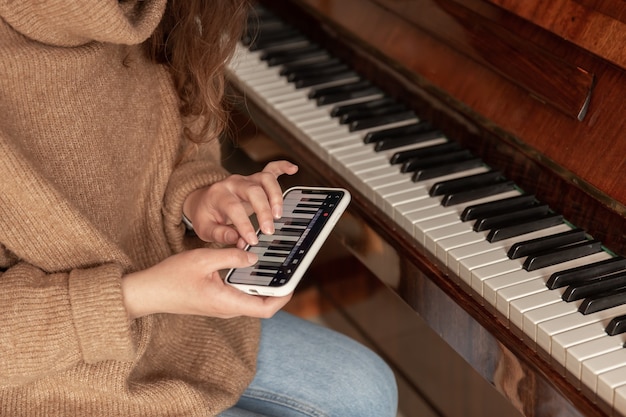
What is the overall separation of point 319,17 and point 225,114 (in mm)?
590

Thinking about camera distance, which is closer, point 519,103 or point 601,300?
point 601,300

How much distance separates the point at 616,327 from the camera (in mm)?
1083

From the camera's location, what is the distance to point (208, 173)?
4.34 feet

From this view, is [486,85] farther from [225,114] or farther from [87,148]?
[87,148]

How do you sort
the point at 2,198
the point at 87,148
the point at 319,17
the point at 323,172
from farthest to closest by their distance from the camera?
the point at 319,17 < the point at 323,172 < the point at 87,148 < the point at 2,198

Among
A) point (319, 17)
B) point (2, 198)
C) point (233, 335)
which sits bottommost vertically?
point (233, 335)

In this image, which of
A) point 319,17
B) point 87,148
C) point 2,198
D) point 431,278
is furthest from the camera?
point 319,17

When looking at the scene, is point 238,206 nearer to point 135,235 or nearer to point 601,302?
point 135,235

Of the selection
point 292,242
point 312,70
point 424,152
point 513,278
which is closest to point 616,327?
point 513,278

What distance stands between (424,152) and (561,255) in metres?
0.36

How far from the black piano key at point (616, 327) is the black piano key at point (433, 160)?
1.52ft

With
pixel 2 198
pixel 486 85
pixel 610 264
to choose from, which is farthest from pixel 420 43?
pixel 2 198

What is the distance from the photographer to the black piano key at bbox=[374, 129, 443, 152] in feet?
5.05

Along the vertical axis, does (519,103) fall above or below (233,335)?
above
